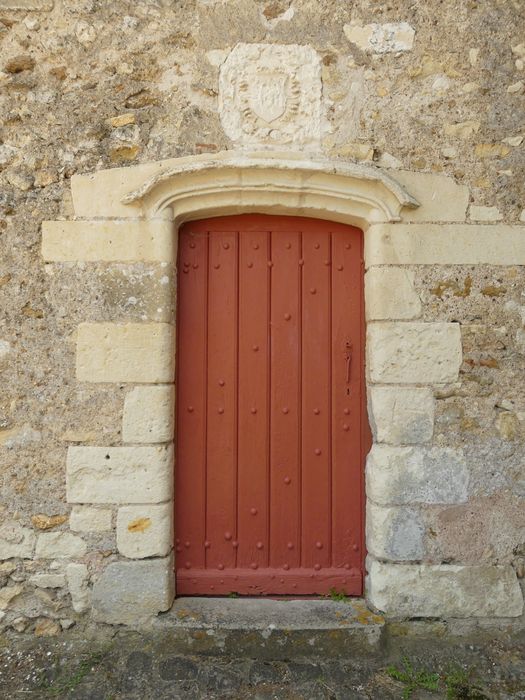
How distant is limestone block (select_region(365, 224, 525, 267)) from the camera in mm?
2729

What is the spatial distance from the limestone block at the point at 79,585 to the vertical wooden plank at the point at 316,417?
1123 millimetres

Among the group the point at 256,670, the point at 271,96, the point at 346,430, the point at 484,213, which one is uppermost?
the point at 271,96

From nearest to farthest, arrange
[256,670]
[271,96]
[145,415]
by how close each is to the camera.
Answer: [256,670]
[145,415]
[271,96]

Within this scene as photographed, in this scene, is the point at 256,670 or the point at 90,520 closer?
the point at 256,670

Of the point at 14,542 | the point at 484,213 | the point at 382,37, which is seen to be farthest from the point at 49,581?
the point at 382,37

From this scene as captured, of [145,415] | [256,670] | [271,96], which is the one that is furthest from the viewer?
[271,96]

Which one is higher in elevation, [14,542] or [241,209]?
[241,209]

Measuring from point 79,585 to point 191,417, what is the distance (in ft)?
3.24

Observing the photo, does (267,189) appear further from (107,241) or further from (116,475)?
(116,475)

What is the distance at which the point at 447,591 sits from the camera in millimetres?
2643

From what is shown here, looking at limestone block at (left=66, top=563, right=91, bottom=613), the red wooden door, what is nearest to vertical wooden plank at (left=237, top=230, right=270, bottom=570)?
the red wooden door

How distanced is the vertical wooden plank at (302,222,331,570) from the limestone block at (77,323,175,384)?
2.54 feet

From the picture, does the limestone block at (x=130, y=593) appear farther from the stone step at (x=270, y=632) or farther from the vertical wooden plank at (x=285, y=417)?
the vertical wooden plank at (x=285, y=417)

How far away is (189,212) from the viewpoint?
276 cm
